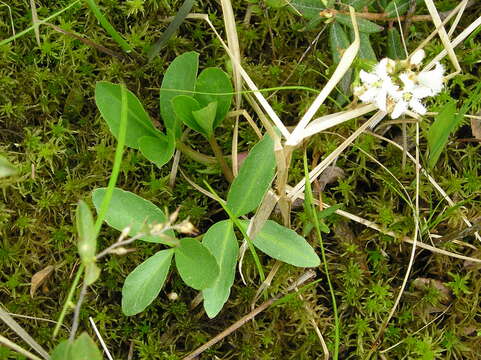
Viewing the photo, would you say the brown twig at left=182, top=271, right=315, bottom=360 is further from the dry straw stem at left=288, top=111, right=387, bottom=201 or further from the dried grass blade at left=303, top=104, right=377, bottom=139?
the dried grass blade at left=303, top=104, right=377, bottom=139

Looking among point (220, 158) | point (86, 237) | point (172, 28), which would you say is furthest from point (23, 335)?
point (172, 28)

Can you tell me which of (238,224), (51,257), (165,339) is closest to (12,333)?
(51,257)

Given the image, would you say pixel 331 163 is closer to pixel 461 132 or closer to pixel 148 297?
pixel 461 132

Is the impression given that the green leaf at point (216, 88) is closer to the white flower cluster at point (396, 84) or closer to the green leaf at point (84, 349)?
the white flower cluster at point (396, 84)

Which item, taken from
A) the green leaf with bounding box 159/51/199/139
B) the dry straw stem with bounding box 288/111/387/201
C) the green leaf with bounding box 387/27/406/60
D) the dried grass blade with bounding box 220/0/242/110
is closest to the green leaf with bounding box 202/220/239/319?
the dry straw stem with bounding box 288/111/387/201

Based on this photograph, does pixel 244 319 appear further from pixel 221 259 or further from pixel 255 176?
pixel 255 176

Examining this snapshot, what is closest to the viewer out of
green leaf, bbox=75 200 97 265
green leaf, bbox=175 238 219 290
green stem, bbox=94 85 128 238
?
green leaf, bbox=75 200 97 265
